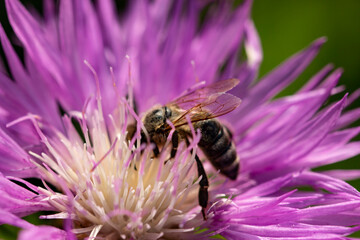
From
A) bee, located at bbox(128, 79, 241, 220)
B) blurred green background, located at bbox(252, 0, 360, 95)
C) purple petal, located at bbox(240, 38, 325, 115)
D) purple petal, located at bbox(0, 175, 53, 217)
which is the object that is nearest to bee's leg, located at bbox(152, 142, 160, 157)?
bee, located at bbox(128, 79, 241, 220)

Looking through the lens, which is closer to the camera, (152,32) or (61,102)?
(61,102)

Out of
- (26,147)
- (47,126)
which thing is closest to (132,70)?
(47,126)

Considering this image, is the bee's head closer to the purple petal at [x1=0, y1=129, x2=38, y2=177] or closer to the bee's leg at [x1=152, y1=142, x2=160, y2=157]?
the bee's leg at [x1=152, y1=142, x2=160, y2=157]

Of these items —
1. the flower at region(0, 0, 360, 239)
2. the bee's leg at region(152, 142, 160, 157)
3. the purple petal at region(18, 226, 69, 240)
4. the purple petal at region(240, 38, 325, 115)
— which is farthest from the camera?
the purple petal at region(240, 38, 325, 115)

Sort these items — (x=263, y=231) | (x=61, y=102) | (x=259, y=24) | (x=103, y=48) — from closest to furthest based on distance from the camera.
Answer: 1. (x=263, y=231)
2. (x=61, y=102)
3. (x=103, y=48)
4. (x=259, y=24)

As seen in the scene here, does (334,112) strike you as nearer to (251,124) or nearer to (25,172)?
(251,124)

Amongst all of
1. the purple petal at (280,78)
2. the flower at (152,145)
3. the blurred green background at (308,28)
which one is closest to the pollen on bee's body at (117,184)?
the flower at (152,145)

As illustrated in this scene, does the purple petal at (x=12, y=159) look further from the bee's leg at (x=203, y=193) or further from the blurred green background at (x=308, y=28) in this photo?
the blurred green background at (x=308, y=28)

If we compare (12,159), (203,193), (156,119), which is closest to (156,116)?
(156,119)
